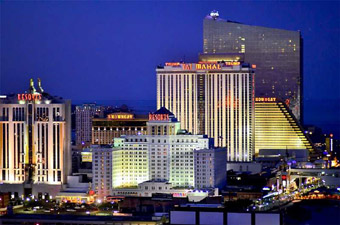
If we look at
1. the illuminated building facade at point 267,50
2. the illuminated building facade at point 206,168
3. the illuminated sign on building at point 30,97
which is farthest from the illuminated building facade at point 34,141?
the illuminated building facade at point 267,50

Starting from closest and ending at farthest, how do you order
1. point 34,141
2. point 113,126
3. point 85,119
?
point 34,141 < point 113,126 < point 85,119

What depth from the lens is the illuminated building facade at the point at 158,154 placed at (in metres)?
54.9

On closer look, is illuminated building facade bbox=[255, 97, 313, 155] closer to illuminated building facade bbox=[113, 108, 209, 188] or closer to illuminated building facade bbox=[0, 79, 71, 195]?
illuminated building facade bbox=[113, 108, 209, 188]

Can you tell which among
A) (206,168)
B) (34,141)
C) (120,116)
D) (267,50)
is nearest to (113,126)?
(120,116)

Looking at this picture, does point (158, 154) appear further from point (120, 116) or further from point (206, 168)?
point (120, 116)

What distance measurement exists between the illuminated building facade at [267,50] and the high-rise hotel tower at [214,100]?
11.2 metres

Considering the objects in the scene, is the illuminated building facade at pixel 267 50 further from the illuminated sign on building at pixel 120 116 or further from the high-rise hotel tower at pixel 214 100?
the high-rise hotel tower at pixel 214 100

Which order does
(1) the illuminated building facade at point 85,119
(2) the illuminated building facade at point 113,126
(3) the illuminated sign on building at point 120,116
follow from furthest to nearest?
(1) the illuminated building facade at point 85,119 < (3) the illuminated sign on building at point 120,116 < (2) the illuminated building facade at point 113,126

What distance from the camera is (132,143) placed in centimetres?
5562

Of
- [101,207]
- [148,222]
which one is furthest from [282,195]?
[148,222]

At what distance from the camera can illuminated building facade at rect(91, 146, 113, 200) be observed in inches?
2101

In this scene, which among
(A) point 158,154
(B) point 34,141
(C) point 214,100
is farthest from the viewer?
(C) point 214,100

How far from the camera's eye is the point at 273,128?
73.3 meters

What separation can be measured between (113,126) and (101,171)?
17.8 m
